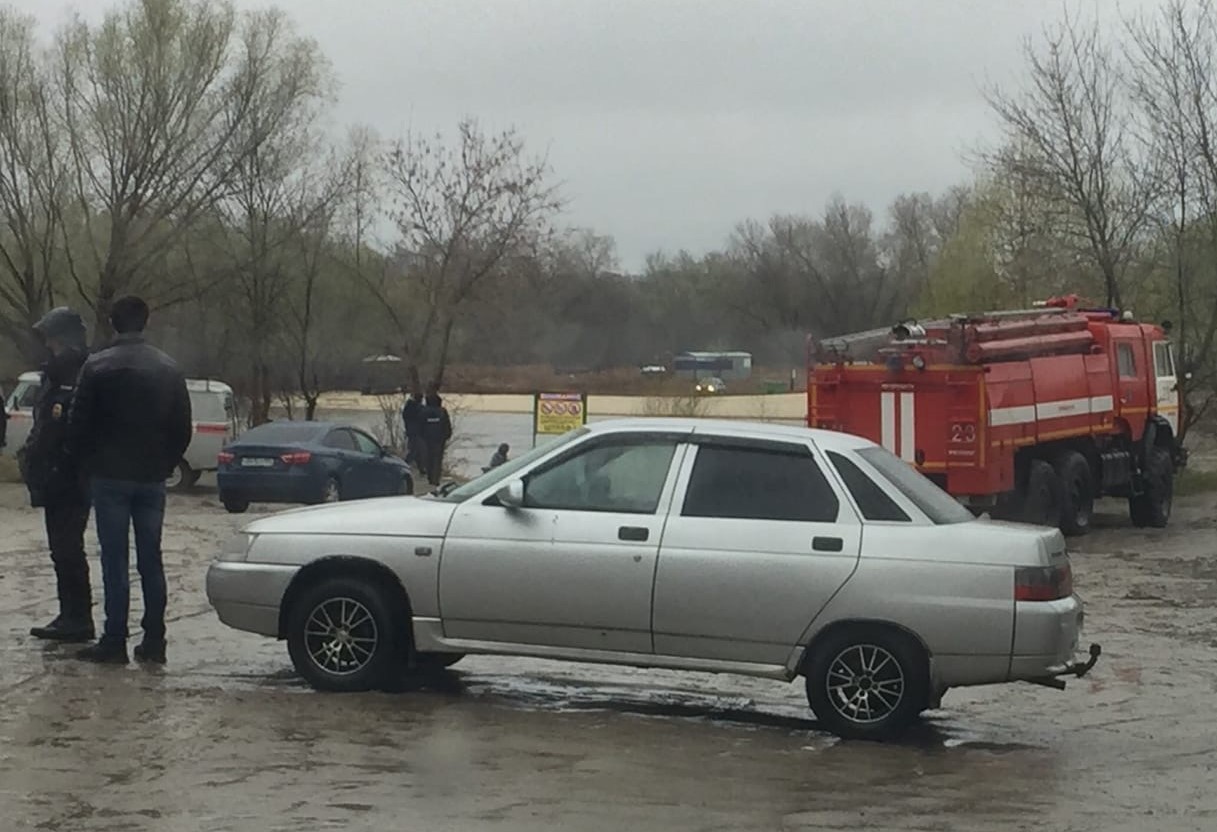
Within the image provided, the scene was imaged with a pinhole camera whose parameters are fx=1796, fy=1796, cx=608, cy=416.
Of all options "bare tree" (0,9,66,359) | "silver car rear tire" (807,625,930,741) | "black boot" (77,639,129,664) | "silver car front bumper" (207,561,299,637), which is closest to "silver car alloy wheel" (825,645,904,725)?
"silver car rear tire" (807,625,930,741)

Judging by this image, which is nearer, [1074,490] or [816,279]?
[1074,490]

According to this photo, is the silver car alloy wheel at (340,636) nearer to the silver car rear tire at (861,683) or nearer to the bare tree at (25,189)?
the silver car rear tire at (861,683)

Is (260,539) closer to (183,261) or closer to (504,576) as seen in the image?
(504,576)

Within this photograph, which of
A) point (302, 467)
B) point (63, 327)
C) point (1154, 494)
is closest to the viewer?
point (63, 327)

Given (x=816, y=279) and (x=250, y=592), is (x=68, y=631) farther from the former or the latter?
(x=816, y=279)

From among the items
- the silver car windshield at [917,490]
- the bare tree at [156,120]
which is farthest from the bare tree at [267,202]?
the silver car windshield at [917,490]

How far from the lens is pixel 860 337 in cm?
2216

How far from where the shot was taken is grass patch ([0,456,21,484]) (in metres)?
32.1

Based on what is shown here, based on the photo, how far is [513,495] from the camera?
356 inches

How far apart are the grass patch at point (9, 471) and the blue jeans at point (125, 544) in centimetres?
Answer: 2286

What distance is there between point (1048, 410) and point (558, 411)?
11.8 m

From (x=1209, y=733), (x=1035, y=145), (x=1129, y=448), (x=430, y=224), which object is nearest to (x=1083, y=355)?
(x=1129, y=448)

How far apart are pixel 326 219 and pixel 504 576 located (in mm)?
31179

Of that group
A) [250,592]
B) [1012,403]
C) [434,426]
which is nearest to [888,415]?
[1012,403]
